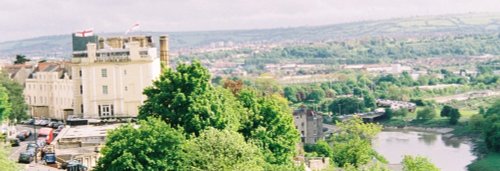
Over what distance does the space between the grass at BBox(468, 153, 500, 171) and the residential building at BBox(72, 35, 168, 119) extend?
32.6 meters

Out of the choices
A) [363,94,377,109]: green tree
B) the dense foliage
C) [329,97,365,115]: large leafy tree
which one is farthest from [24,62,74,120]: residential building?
[363,94,377,109]: green tree

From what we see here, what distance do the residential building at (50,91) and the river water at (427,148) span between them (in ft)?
105

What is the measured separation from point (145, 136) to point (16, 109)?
70.7ft

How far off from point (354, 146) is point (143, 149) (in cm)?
2552

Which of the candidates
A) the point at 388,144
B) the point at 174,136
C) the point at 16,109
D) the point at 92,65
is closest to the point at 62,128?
the point at 92,65

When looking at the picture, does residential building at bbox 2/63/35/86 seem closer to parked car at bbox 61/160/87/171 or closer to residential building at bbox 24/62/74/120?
residential building at bbox 24/62/74/120

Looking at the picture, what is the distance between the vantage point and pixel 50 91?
156ft

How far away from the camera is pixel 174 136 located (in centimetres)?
2789

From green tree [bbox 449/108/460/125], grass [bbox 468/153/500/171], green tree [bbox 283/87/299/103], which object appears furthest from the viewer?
green tree [bbox 283/87/299/103]

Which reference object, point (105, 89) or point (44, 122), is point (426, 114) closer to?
point (44, 122)

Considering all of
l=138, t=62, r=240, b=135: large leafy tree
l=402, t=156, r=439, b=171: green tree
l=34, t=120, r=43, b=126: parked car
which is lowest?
l=402, t=156, r=439, b=171: green tree

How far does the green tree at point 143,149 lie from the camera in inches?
1054

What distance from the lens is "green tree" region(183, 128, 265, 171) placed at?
27906mm

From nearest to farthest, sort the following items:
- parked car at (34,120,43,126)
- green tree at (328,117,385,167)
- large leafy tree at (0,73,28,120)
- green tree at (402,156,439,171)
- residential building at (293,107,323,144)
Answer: green tree at (402,156,439,171)
parked car at (34,120,43,126)
large leafy tree at (0,73,28,120)
green tree at (328,117,385,167)
residential building at (293,107,323,144)
